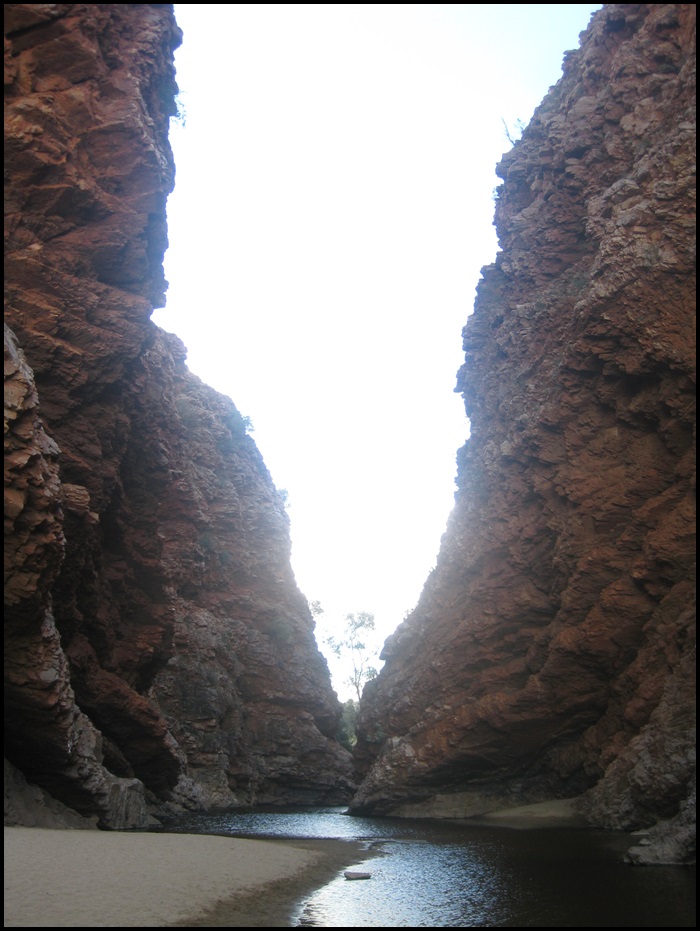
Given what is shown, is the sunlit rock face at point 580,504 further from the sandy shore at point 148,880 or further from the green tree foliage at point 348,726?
the green tree foliage at point 348,726

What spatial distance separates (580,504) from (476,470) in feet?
29.6

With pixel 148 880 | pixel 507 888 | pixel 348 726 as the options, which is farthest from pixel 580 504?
pixel 348 726

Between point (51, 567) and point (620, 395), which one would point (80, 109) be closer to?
point (51, 567)

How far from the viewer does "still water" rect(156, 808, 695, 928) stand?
430 inches

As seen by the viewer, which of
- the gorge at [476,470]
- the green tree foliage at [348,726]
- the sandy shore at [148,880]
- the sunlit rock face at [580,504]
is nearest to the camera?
the sandy shore at [148,880]

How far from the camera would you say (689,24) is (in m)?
25.1

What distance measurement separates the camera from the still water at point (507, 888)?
35.9ft

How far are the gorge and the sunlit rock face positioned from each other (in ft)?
0.38

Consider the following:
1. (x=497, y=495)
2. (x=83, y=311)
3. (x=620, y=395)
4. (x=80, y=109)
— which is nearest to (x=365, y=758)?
(x=497, y=495)

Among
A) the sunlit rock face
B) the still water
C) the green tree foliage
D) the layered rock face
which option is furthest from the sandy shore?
the green tree foliage

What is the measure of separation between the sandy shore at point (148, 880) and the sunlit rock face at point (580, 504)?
9731 millimetres

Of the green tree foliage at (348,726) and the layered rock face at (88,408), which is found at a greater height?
the layered rock face at (88,408)

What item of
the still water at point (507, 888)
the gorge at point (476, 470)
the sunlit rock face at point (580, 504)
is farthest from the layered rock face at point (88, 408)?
the sunlit rock face at point (580, 504)

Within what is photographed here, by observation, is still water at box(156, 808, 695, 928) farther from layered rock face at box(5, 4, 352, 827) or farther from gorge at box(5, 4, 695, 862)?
layered rock face at box(5, 4, 352, 827)
